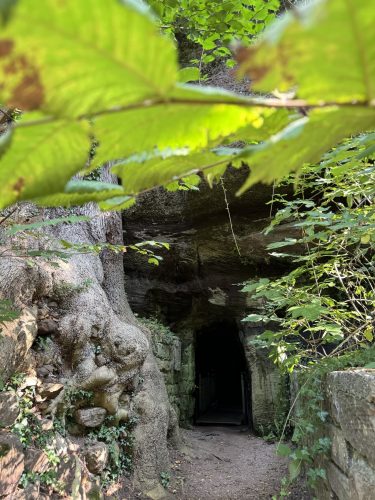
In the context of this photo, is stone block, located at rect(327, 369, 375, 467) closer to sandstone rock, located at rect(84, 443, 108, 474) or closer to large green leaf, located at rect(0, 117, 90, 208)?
Answer: large green leaf, located at rect(0, 117, 90, 208)

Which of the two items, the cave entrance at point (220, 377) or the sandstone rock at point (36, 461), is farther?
the cave entrance at point (220, 377)

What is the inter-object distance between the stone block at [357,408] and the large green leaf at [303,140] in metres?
1.51

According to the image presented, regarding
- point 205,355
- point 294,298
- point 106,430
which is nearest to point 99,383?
point 106,430

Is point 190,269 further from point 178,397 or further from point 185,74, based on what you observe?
point 185,74

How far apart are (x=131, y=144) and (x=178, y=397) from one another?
6.54 m

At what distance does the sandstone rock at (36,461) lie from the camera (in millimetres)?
2258

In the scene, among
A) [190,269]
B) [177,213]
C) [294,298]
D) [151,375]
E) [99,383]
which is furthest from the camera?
Result: [190,269]

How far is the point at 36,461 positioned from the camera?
231 cm

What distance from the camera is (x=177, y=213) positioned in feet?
19.8

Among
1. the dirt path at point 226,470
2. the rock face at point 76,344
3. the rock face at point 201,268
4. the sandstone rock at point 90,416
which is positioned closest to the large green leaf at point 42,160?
the rock face at point 76,344

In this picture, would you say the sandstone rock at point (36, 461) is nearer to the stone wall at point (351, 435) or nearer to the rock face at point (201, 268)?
the stone wall at point (351, 435)

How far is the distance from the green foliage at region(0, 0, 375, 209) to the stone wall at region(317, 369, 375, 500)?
1557 millimetres

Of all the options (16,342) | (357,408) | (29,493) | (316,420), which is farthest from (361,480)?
(16,342)

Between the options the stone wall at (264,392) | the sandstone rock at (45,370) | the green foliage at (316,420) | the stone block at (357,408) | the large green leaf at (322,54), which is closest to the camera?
the large green leaf at (322,54)
